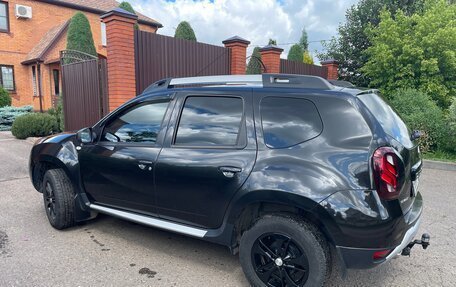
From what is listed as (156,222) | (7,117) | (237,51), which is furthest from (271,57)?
(7,117)

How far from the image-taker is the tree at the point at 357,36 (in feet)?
44.0

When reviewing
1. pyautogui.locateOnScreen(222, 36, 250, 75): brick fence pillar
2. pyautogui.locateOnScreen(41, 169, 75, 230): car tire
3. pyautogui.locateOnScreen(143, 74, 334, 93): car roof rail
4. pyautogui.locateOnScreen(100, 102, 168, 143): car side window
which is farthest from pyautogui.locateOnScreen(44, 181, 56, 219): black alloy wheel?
pyautogui.locateOnScreen(222, 36, 250, 75): brick fence pillar

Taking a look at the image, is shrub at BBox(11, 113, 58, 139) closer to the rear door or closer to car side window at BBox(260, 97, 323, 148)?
the rear door

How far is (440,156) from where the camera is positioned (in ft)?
26.2

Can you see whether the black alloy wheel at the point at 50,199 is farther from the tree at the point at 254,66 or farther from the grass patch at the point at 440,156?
the tree at the point at 254,66

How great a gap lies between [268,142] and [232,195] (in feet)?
1.67

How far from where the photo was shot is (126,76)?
7.39m

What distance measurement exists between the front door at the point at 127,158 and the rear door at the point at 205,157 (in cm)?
15

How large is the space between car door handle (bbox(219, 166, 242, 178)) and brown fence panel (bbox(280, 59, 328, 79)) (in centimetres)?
1010

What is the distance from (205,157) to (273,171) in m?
0.63

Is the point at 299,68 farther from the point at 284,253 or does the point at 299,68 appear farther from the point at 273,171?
the point at 284,253

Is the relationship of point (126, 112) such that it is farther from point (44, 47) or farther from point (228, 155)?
point (44, 47)

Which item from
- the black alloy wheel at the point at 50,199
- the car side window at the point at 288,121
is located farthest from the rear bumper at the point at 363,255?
the black alloy wheel at the point at 50,199

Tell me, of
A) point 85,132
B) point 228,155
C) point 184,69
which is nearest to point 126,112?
point 85,132
